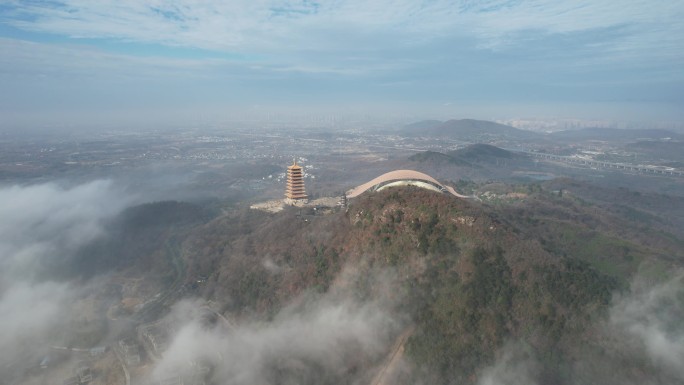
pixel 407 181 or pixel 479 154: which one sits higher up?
pixel 407 181

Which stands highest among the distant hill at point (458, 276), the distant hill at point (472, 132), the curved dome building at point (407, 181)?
the distant hill at point (472, 132)

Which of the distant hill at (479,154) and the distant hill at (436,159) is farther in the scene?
the distant hill at (479,154)

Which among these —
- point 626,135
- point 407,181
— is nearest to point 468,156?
point 407,181

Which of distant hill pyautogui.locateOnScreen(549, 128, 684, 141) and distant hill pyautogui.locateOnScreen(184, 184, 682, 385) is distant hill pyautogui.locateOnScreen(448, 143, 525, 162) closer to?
distant hill pyautogui.locateOnScreen(184, 184, 682, 385)

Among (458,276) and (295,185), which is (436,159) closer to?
(295,185)

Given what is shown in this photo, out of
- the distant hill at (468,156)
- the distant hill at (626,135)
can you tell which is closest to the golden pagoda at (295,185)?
the distant hill at (468,156)

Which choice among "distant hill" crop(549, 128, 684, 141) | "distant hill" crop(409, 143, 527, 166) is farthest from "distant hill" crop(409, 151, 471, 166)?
"distant hill" crop(549, 128, 684, 141)

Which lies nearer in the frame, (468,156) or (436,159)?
(436,159)

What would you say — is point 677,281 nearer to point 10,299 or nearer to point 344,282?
point 344,282

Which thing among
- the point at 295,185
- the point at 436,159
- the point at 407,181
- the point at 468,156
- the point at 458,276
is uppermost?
the point at 407,181

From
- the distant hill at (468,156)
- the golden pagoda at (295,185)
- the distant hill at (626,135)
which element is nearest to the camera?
the golden pagoda at (295,185)

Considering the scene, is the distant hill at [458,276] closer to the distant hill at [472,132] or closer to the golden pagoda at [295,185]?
the golden pagoda at [295,185]
